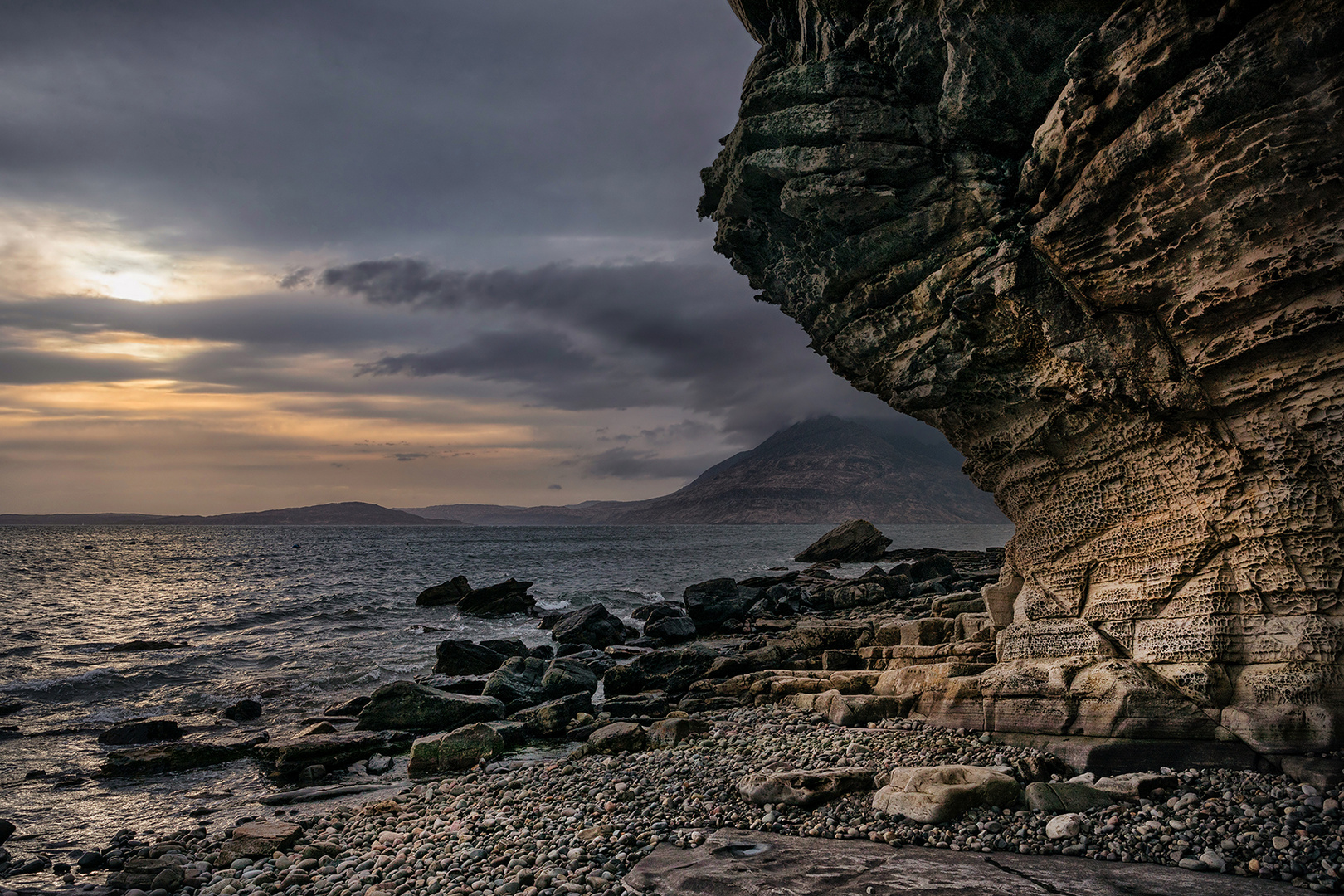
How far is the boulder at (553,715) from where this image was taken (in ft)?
48.3

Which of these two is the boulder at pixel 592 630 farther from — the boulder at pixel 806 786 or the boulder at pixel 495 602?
the boulder at pixel 806 786

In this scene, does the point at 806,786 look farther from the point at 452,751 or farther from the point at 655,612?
the point at 655,612

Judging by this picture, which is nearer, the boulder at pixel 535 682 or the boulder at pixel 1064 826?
the boulder at pixel 1064 826

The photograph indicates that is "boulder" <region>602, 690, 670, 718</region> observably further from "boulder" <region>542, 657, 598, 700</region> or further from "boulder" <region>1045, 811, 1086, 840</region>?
"boulder" <region>1045, 811, 1086, 840</region>

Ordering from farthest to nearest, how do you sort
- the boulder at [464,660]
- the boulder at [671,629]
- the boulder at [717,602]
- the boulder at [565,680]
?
the boulder at [717,602] < the boulder at [671,629] < the boulder at [464,660] < the boulder at [565,680]

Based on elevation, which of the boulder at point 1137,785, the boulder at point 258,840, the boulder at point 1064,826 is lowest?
the boulder at point 258,840

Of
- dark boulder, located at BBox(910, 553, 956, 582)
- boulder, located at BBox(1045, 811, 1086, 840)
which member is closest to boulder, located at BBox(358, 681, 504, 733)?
boulder, located at BBox(1045, 811, 1086, 840)

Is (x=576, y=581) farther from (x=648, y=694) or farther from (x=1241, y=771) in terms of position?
(x=1241, y=771)

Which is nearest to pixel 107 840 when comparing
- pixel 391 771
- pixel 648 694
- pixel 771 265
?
pixel 391 771

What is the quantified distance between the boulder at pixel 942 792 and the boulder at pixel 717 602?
2188 centimetres

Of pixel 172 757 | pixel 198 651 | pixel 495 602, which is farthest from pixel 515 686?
pixel 495 602

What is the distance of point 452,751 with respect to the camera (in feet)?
42.6

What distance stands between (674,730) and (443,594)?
32.8 meters

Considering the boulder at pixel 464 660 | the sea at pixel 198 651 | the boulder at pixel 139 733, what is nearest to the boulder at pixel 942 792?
the sea at pixel 198 651
